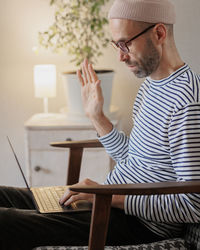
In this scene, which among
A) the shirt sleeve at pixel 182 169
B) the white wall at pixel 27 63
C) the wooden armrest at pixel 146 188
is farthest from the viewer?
the white wall at pixel 27 63

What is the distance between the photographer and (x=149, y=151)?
5.39 ft

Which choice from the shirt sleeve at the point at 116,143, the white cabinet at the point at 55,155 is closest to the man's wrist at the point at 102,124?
the shirt sleeve at the point at 116,143

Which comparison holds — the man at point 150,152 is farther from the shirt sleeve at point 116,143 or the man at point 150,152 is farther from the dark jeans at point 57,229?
the shirt sleeve at point 116,143

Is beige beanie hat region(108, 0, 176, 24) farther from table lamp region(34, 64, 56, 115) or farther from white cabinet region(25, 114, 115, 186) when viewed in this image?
table lamp region(34, 64, 56, 115)

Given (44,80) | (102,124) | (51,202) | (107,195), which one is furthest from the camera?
(44,80)

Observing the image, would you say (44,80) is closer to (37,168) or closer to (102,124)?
(37,168)

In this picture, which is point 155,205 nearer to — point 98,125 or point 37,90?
point 98,125

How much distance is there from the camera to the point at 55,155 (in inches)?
103

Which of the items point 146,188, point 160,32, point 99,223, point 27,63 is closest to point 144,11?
point 160,32

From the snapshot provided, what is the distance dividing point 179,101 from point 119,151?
0.46 metres

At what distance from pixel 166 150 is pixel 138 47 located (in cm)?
36

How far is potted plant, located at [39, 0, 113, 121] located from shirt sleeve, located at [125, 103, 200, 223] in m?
1.15

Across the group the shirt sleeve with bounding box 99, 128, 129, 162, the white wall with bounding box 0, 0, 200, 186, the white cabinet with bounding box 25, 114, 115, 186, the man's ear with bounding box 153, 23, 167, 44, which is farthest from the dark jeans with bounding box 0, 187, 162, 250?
the white wall with bounding box 0, 0, 200, 186

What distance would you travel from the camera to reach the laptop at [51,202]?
1.65m
